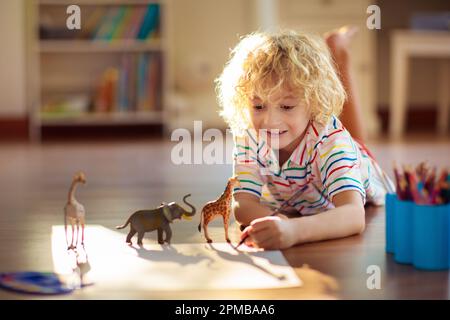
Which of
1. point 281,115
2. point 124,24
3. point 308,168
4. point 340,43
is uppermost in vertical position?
point 124,24

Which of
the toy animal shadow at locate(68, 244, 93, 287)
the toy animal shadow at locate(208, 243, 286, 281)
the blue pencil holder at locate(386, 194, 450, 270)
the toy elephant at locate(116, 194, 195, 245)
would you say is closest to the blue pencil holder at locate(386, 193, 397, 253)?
the blue pencil holder at locate(386, 194, 450, 270)

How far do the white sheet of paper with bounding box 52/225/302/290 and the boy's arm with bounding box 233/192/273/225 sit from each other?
115mm

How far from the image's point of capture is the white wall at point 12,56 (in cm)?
349

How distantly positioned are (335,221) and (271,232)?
138 millimetres

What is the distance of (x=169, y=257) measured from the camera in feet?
4.07

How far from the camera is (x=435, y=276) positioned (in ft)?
3.73

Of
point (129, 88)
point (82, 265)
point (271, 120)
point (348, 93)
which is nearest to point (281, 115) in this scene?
point (271, 120)

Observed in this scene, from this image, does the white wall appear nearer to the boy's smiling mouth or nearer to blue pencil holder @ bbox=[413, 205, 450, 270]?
the boy's smiling mouth

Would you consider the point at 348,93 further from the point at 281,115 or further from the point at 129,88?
the point at 129,88

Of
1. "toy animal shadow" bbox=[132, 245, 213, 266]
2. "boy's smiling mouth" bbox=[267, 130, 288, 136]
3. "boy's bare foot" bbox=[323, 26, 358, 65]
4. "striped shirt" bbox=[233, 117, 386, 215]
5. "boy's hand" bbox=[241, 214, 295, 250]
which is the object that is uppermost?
"boy's bare foot" bbox=[323, 26, 358, 65]

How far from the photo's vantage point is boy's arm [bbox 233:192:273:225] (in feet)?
4.66

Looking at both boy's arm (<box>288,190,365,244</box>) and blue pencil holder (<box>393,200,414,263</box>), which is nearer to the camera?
blue pencil holder (<box>393,200,414,263</box>)

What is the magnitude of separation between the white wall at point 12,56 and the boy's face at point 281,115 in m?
2.40

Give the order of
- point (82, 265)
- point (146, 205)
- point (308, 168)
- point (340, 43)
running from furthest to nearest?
point (340, 43)
point (146, 205)
point (308, 168)
point (82, 265)
